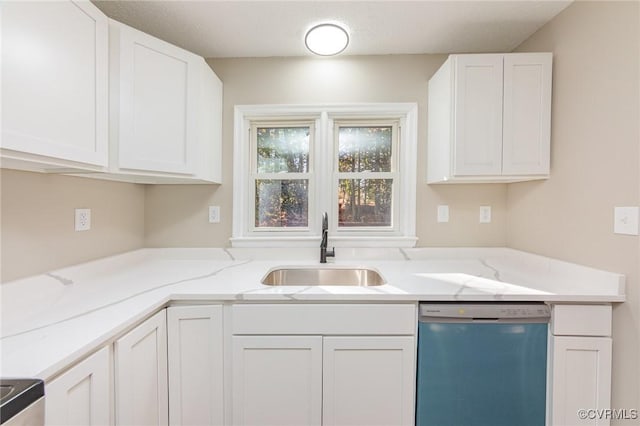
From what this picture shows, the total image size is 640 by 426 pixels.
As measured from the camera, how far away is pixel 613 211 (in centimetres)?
125

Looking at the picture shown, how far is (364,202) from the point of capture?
2.09 metres

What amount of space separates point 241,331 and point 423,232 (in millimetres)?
1361

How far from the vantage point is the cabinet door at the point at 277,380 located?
1.29 metres

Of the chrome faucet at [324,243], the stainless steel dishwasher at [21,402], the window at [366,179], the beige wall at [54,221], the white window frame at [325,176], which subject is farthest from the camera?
the window at [366,179]

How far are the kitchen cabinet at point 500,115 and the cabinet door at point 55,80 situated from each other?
176 cm

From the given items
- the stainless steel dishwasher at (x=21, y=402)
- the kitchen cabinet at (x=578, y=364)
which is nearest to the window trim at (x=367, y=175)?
the kitchen cabinet at (x=578, y=364)

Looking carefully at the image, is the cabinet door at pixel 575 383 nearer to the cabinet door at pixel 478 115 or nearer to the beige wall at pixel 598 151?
the beige wall at pixel 598 151

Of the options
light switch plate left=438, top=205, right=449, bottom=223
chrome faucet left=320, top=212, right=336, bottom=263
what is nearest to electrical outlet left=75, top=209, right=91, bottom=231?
chrome faucet left=320, top=212, right=336, bottom=263

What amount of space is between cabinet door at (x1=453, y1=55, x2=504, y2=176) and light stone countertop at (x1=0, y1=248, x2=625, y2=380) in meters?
0.62

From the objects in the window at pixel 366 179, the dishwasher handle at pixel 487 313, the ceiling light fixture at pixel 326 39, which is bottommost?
the dishwasher handle at pixel 487 313

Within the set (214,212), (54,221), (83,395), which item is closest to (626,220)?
(83,395)

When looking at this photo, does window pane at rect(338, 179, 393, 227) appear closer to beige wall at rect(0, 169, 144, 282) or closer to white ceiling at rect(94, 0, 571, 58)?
white ceiling at rect(94, 0, 571, 58)

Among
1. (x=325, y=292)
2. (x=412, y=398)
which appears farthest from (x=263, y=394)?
(x=412, y=398)

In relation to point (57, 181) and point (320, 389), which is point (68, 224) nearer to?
point (57, 181)
